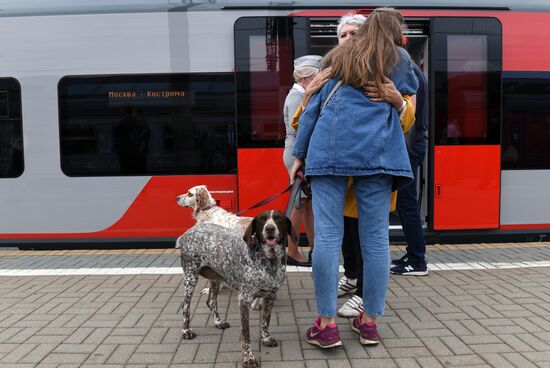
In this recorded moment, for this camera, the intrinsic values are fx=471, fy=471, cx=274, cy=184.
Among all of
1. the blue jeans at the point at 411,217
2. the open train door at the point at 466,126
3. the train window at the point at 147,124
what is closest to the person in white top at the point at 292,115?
the blue jeans at the point at 411,217

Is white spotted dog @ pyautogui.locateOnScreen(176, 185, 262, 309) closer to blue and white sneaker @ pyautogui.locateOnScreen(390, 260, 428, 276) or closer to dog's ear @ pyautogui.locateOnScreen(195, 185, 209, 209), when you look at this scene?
dog's ear @ pyautogui.locateOnScreen(195, 185, 209, 209)

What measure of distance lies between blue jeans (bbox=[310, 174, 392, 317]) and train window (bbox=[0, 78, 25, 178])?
434cm

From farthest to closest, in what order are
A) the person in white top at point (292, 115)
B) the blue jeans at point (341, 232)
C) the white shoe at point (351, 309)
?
the person in white top at point (292, 115) < the white shoe at point (351, 309) < the blue jeans at point (341, 232)

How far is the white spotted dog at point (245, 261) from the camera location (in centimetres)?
284

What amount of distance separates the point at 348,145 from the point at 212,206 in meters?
1.90

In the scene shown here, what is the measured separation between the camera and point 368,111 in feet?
Result: 9.41

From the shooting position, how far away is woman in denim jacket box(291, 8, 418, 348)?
285 cm

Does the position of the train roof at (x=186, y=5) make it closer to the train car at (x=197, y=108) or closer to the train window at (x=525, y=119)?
the train car at (x=197, y=108)

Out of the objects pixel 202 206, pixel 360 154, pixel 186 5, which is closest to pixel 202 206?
pixel 202 206

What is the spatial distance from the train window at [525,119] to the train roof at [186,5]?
0.97m

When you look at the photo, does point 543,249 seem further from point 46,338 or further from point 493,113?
point 46,338

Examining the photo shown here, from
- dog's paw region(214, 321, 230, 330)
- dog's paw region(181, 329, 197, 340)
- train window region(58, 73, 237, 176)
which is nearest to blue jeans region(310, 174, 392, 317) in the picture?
dog's paw region(214, 321, 230, 330)

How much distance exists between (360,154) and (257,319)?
5.24 ft

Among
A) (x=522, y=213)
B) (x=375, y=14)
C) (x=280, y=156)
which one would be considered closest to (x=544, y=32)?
(x=522, y=213)
